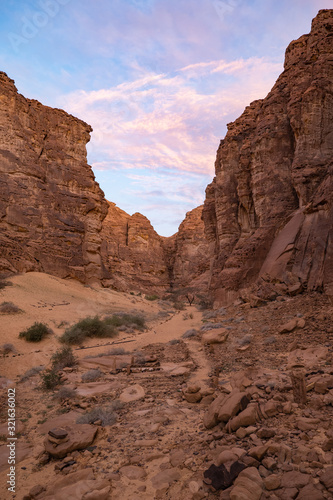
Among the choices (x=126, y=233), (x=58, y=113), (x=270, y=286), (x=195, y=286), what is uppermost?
(x=58, y=113)

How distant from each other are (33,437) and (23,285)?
16542 mm

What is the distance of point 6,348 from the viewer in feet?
29.2

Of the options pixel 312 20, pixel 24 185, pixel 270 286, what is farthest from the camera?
pixel 24 185

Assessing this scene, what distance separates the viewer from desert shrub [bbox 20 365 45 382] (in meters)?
6.93

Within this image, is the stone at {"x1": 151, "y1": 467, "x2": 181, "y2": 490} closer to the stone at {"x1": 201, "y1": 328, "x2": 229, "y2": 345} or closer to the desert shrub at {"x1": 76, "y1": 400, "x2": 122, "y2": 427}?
the desert shrub at {"x1": 76, "y1": 400, "x2": 122, "y2": 427}

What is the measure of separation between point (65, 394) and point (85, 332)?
625 centimetres

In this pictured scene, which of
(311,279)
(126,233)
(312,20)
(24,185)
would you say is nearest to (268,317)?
(311,279)

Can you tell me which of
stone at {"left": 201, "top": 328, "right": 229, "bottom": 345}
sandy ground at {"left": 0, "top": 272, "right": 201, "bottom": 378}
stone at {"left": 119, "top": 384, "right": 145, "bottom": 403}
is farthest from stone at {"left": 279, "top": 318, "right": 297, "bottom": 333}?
sandy ground at {"left": 0, "top": 272, "right": 201, "bottom": 378}

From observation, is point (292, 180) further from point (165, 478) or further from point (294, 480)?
point (165, 478)

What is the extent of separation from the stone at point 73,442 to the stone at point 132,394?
145cm

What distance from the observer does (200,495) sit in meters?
2.60

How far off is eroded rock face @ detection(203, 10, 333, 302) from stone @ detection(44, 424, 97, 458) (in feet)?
32.8

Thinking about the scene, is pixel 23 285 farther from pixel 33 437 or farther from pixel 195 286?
pixel 195 286

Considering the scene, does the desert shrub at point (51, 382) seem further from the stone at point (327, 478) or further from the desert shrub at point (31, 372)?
the stone at point (327, 478)
